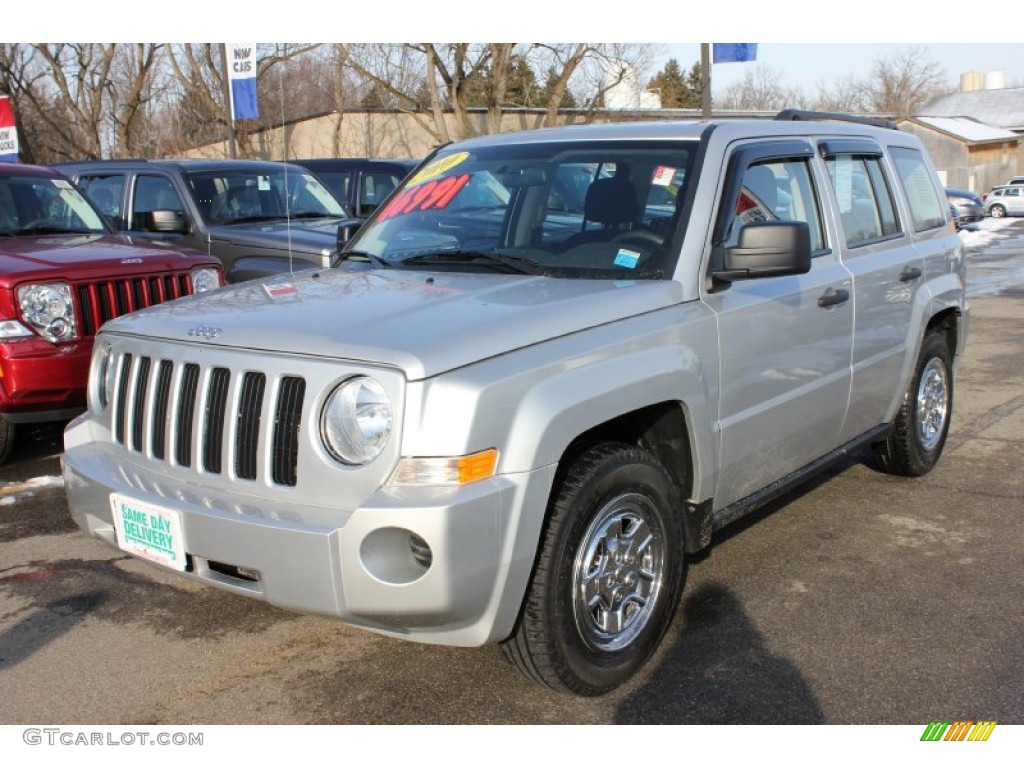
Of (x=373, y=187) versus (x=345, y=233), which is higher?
(x=373, y=187)

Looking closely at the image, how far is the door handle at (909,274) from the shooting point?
206 inches

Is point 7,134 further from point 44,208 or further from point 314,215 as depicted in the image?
point 44,208

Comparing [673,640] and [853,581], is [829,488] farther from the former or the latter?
[673,640]

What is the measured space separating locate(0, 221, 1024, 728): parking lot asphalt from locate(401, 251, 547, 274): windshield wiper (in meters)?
1.45

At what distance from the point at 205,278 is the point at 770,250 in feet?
13.9

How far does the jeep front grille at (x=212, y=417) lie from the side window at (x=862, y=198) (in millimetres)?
2973

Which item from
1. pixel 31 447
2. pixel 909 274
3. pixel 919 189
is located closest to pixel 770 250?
pixel 909 274

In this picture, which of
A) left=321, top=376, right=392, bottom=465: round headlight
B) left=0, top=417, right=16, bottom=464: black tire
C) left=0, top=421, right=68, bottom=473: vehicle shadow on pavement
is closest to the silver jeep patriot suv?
left=321, top=376, right=392, bottom=465: round headlight

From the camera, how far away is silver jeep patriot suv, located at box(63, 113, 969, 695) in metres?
2.93

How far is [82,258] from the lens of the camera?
6.24 metres

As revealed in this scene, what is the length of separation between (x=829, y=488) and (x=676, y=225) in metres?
2.50

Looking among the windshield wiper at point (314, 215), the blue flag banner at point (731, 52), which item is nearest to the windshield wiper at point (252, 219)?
the windshield wiper at point (314, 215)

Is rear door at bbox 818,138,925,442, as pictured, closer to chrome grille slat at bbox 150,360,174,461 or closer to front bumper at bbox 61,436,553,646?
front bumper at bbox 61,436,553,646

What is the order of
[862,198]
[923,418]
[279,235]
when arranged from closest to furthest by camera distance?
[862,198] → [923,418] → [279,235]
